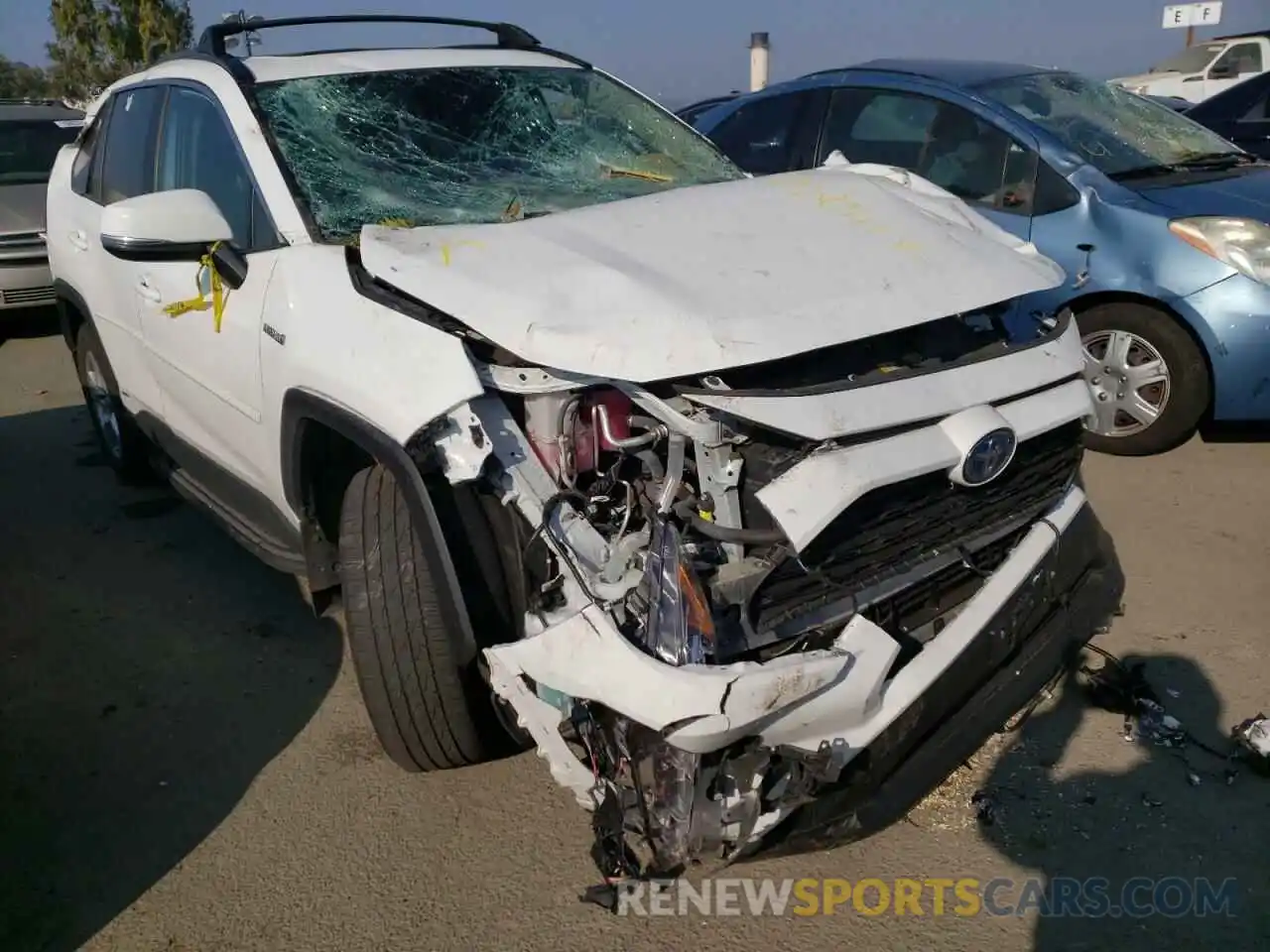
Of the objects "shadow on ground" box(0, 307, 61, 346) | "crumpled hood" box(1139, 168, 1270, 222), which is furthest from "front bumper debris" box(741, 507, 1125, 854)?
"shadow on ground" box(0, 307, 61, 346)

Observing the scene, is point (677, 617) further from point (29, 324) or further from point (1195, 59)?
point (1195, 59)

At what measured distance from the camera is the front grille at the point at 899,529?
7.19 feet

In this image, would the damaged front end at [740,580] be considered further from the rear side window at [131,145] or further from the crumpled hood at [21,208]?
the crumpled hood at [21,208]

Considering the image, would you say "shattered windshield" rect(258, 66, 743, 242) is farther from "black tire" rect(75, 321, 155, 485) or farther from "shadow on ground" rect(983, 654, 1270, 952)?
"shadow on ground" rect(983, 654, 1270, 952)

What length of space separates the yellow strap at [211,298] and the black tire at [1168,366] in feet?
11.3

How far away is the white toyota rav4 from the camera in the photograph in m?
2.13

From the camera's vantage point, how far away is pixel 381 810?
2.87 metres

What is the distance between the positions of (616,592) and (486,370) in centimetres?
58

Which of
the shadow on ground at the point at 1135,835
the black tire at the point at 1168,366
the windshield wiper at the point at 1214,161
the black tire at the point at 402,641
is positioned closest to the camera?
the shadow on ground at the point at 1135,835

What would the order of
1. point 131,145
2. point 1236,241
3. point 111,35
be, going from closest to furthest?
point 131,145 → point 1236,241 → point 111,35

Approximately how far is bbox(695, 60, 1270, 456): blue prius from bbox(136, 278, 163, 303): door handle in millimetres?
3432

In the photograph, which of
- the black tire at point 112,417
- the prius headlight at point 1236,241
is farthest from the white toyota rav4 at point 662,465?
the prius headlight at point 1236,241

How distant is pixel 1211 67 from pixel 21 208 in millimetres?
15829

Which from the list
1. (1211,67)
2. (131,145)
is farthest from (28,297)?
(1211,67)
